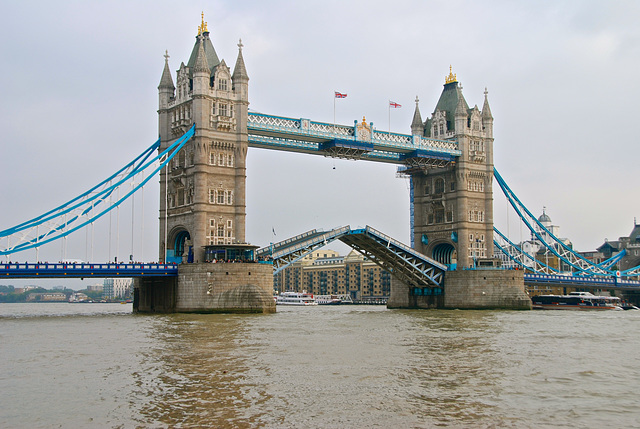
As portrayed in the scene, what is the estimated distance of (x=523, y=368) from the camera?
1149 inches

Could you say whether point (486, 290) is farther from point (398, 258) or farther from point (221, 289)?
point (221, 289)

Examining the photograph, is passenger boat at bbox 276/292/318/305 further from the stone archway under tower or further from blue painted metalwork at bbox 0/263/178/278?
blue painted metalwork at bbox 0/263/178/278

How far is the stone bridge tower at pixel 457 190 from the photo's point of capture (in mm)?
90312

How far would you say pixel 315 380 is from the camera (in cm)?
2573

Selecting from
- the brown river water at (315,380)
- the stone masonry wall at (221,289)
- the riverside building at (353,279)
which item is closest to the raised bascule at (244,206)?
the stone masonry wall at (221,289)

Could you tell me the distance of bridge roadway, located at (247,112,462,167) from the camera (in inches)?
2968

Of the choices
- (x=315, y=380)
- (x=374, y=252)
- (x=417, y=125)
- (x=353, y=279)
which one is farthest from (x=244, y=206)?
(x=353, y=279)

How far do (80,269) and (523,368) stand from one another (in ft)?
151

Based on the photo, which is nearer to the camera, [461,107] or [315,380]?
[315,380]

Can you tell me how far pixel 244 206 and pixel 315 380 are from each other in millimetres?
46798

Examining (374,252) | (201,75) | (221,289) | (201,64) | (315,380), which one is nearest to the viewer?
(315,380)

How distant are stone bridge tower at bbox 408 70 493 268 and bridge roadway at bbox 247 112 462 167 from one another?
2.88 m

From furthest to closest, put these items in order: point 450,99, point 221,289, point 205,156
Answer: point 450,99 < point 205,156 < point 221,289

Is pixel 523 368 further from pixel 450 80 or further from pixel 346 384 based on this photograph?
pixel 450 80
